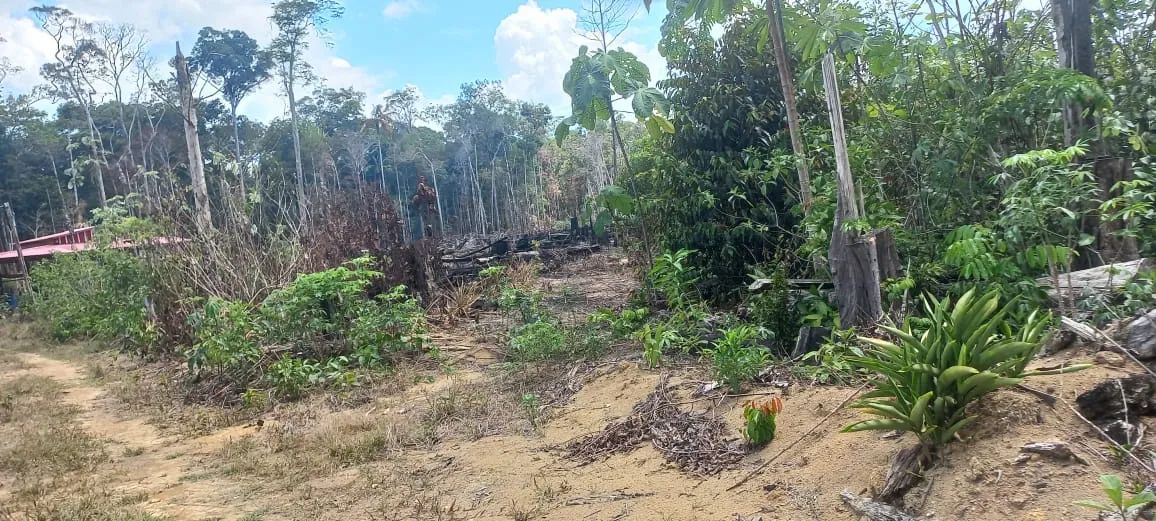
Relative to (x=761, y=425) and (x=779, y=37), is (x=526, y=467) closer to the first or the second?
(x=761, y=425)

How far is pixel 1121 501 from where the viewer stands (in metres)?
1.75

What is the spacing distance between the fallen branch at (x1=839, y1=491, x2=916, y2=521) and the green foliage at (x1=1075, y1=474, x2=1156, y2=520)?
1.70ft

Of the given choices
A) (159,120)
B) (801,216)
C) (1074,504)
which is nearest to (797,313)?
(801,216)

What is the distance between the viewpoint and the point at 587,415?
14.6ft

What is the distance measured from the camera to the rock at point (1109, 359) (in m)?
→ 2.55

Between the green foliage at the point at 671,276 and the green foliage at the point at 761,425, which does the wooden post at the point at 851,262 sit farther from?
the green foliage at the point at 671,276

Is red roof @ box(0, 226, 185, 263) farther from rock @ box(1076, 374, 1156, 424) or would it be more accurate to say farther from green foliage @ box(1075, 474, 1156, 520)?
green foliage @ box(1075, 474, 1156, 520)

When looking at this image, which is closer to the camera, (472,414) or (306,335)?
(472,414)

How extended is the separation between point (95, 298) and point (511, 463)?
1019 cm

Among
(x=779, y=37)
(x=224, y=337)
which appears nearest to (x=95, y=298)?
(x=224, y=337)

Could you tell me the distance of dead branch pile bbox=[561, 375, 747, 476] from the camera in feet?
10.7

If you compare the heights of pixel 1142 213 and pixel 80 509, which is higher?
pixel 1142 213

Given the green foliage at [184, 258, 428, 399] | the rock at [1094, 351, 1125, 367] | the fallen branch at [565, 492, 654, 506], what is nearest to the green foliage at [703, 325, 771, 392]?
the fallen branch at [565, 492, 654, 506]

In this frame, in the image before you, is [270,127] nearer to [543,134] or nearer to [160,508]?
[543,134]
